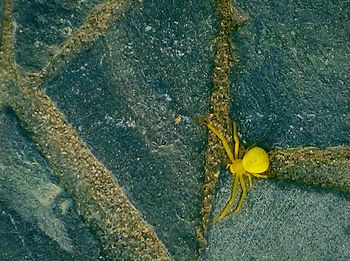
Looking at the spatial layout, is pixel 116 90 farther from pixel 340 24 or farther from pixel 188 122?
pixel 340 24

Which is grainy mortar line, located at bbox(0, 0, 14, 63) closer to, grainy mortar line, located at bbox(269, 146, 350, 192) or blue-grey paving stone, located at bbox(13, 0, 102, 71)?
blue-grey paving stone, located at bbox(13, 0, 102, 71)

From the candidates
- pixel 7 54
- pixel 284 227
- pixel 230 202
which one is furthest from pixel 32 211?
pixel 284 227

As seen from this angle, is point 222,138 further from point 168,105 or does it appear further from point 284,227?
point 284,227

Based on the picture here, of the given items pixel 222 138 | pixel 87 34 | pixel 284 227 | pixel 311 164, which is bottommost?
pixel 284 227

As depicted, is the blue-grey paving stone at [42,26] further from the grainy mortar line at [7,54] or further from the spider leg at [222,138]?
the spider leg at [222,138]

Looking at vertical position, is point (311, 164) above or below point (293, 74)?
below

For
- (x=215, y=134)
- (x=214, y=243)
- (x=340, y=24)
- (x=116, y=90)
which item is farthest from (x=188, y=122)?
(x=340, y=24)
